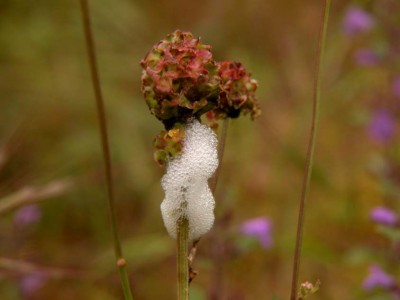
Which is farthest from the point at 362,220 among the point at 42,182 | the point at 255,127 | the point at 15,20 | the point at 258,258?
the point at 15,20

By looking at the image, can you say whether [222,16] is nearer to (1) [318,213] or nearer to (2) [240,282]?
(1) [318,213]

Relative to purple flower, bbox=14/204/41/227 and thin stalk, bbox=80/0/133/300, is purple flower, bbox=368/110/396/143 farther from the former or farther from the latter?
thin stalk, bbox=80/0/133/300

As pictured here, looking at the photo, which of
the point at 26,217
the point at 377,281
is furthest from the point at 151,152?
the point at 377,281

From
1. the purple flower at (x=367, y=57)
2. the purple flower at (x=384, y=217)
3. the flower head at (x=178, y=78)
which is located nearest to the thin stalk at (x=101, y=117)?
the flower head at (x=178, y=78)

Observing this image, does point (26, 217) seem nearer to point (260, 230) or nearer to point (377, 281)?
point (260, 230)

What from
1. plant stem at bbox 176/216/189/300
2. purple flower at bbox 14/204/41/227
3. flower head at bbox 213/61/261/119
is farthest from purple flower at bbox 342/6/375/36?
plant stem at bbox 176/216/189/300

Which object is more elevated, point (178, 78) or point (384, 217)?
point (384, 217)

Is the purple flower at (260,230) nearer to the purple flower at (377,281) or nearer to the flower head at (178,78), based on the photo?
the purple flower at (377,281)
